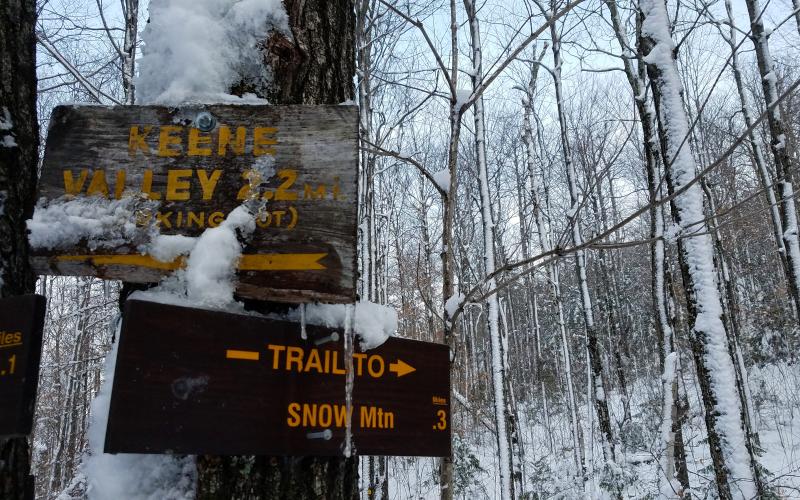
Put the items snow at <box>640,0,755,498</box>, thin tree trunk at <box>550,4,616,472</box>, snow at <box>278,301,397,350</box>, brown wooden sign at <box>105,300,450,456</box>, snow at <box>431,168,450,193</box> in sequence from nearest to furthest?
brown wooden sign at <box>105,300,450,456</box> < snow at <box>278,301,397,350</box> < snow at <box>431,168,450,193</box> < snow at <box>640,0,755,498</box> < thin tree trunk at <box>550,4,616,472</box>

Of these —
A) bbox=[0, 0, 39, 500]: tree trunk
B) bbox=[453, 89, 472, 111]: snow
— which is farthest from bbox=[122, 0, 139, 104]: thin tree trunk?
bbox=[453, 89, 472, 111]: snow

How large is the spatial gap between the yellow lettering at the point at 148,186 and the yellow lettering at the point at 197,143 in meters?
0.10

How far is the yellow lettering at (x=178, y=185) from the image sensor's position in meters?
1.10

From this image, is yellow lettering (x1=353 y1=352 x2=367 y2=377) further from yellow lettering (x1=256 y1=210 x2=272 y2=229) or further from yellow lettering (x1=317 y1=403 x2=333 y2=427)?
yellow lettering (x1=256 y1=210 x2=272 y2=229)

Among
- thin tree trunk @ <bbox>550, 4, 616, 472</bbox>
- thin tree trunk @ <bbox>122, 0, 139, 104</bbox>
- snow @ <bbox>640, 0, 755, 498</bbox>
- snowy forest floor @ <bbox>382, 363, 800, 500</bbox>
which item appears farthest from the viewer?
snowy forest floor @ <bbox>382, 363, 800, 500</bbox>

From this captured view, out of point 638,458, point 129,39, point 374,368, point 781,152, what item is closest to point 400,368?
point 374,368

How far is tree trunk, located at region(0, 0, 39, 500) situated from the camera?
55.9 inches

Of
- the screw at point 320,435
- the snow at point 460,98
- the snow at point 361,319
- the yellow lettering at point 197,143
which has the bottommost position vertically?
the screw at point 320,435

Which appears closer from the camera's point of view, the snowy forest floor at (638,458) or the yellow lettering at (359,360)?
the yellow lettering at (359,360)

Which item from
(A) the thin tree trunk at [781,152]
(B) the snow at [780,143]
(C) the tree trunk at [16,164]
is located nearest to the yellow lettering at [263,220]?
(C) the tree trunk at [16,164]

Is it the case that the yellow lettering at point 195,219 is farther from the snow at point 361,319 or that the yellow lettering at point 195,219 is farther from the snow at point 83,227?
the snow at point 361,319

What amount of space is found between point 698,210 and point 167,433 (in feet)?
16.2

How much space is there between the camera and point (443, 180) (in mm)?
2016

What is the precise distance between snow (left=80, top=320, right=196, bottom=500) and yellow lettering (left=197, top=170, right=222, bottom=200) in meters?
0.38
